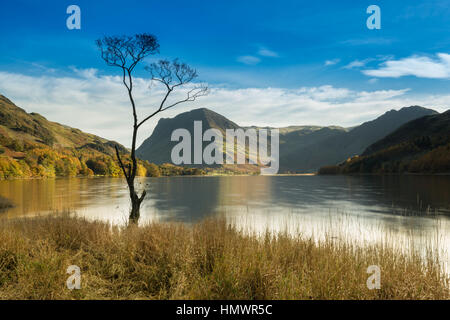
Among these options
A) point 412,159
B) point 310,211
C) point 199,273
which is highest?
point 412,159

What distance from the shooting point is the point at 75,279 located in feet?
19.1

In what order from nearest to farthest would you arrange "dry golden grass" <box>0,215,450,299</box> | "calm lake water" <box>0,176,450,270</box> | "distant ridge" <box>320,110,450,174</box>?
"dry golden grass" <box>0,215,450,299</box>
"calm lake water" <box>0,176,450,270</box>
"distant ridge" <box>320,110,450,174</box>

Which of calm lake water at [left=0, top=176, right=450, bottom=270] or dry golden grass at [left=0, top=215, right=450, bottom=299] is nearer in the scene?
dry golden grass at [left=0, top=215, right=450, bottom=299]

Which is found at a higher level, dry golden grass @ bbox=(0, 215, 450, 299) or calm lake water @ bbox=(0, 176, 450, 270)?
dry golden grass @ bbox=(0, 215, 450, 299)

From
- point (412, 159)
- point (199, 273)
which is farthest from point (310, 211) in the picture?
point (412, 159)

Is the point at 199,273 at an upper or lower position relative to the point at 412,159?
lower

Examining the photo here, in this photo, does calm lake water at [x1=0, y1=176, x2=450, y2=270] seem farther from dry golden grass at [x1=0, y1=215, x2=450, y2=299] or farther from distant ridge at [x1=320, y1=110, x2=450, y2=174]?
distant ridge at [x1=320, y1=110, x2=450, y2=174]

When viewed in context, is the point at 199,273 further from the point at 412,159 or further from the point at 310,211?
the point at 412,159

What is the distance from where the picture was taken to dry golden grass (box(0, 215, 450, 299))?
5391 mm

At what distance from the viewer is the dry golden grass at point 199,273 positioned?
539 cm

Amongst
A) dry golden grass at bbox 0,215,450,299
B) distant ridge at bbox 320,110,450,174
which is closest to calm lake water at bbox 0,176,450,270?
dry golden grass at bbox 0,215,450,299

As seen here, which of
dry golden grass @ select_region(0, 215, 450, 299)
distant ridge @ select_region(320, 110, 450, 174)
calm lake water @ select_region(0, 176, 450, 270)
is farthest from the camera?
distant ridge @ select_region(320, 110, 450, 174)

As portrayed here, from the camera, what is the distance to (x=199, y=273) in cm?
652

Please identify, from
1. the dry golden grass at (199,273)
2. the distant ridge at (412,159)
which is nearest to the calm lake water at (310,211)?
the dry golden grass at (199,273)
